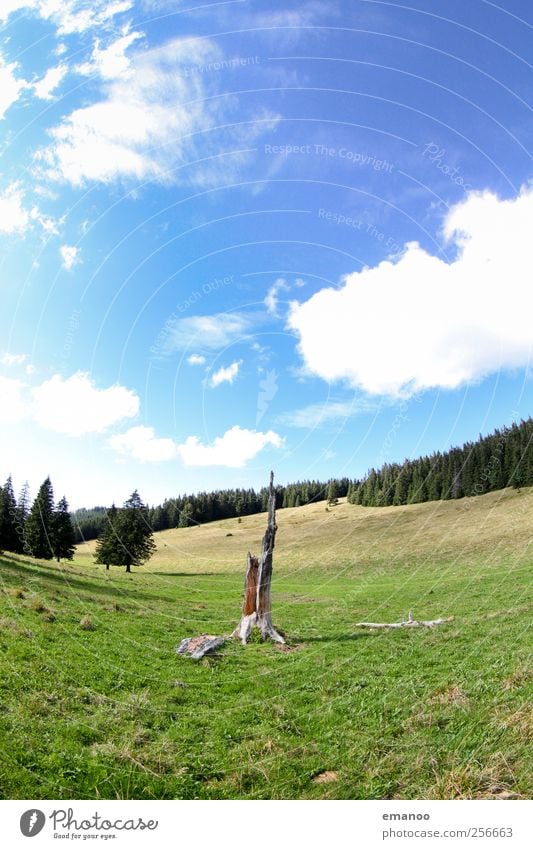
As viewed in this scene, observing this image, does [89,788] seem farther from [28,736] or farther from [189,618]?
[189,618]

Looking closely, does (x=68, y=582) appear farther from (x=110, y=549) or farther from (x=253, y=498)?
(x=253, y=498)

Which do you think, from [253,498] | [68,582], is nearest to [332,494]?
[253,498]

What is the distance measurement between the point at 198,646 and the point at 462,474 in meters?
75.9

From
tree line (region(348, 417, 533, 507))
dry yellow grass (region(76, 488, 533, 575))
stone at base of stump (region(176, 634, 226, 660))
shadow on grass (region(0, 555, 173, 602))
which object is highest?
A: tree line (region(348, 417, 533, 507))

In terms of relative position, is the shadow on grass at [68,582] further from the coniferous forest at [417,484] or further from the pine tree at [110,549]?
the coniferous forest at [417,484]

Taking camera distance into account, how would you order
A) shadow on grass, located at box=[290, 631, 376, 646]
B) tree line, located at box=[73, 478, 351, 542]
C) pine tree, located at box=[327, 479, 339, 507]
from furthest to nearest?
pine tree, located at box=[327, 479, 339, 507] → tree line, located at box=[73, 478, 351, 542] → shadow on grass, located at box=[290, 631, 376, 646]

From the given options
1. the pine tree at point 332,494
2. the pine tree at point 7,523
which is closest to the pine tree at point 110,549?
the pine tree at point 7,523

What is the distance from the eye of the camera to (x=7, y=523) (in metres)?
51.2

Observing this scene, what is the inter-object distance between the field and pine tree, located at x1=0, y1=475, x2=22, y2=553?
31.5 m

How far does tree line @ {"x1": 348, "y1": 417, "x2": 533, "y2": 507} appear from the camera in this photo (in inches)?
2869

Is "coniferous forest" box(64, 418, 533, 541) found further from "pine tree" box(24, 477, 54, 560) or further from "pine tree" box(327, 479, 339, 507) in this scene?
"pine tree" box(24, 477, 54, 560)

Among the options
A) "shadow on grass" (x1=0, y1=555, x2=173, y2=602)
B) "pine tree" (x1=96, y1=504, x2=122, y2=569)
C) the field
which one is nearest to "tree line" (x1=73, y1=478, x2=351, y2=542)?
"pine tree" (x1=96, y1=504, x2=122, y2=569)
